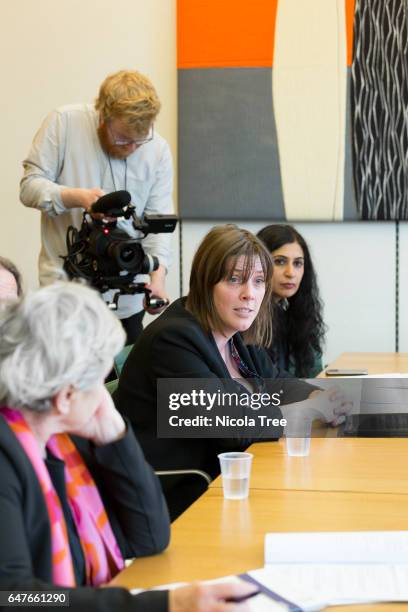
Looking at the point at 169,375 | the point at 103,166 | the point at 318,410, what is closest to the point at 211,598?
the point at 169,375

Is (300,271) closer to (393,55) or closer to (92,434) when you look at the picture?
(393,55)

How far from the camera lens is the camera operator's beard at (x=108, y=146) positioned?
3326 millimetres

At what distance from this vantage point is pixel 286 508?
1.73 metres

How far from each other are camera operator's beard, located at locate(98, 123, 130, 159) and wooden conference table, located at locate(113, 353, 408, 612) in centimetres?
147

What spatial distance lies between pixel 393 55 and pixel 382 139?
43 centimetres

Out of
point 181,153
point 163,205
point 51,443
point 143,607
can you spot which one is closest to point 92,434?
point 51,443

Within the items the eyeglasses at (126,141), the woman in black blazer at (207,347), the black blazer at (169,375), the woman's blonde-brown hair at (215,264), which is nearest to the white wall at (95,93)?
the eyeglasses at (126,141)

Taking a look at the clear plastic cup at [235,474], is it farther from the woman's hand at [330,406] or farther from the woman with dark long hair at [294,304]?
the woman with dark long hair at [294,304]

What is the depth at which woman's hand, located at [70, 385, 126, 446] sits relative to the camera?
56.6 inches

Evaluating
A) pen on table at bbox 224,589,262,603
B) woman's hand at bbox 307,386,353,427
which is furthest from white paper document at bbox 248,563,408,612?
woman's hand at bbox 307,386,353,427

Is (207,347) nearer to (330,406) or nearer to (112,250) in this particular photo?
(330,406)

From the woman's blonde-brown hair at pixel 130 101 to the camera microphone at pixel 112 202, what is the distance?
0.37 metres

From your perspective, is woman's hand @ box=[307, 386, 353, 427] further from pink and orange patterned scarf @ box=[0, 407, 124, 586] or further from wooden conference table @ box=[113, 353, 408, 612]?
pink and orange patterned scarf @ box=[0, 407, 124, 586]

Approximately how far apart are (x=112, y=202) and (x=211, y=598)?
1.91 m
